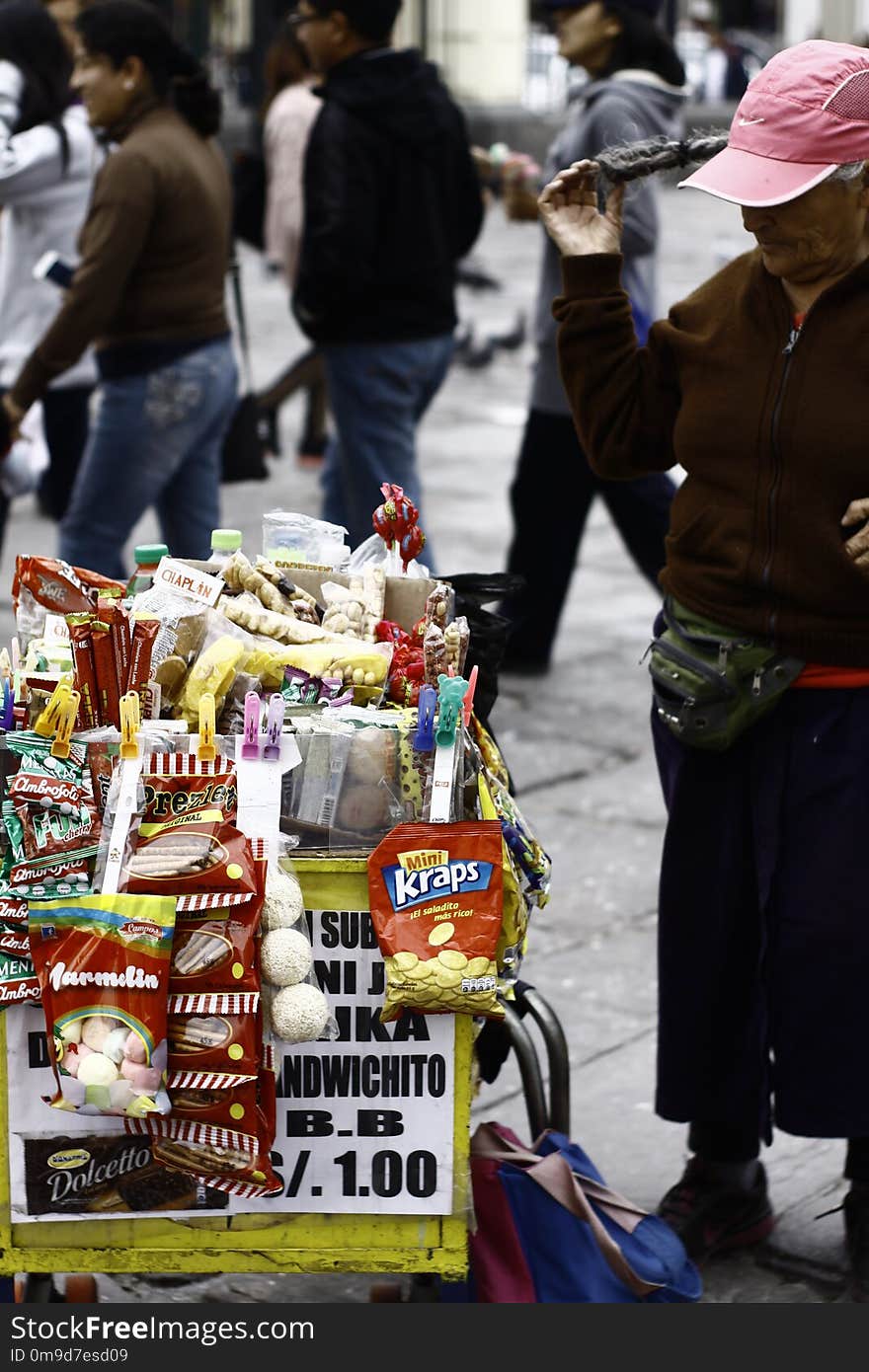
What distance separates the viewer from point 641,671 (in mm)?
6660

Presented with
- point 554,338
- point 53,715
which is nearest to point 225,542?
point 53,715

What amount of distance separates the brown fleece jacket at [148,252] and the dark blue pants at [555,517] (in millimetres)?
1191

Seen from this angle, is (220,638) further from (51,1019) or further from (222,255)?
(222,255)

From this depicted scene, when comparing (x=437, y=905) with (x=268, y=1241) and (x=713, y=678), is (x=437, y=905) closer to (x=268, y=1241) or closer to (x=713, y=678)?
(x=268, y=1241)

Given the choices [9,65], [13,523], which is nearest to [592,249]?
[9,65]

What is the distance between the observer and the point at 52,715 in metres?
2.44

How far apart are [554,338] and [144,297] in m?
1.13

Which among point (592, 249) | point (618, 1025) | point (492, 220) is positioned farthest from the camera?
point (492, 220)

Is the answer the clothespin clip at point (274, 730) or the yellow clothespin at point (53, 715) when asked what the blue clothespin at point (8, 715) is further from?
the clothespin clip at point (274, 730)

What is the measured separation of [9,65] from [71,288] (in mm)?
1434

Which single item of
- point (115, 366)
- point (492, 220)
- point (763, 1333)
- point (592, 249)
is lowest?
point (492, 220)

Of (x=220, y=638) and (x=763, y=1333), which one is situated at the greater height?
(x=220, y=638)

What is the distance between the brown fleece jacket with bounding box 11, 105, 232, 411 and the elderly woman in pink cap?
222 cm

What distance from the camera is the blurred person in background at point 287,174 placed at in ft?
24.9
